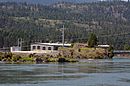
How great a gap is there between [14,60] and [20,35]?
70.6 metres

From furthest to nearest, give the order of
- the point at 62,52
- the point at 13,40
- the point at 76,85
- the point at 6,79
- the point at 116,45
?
the point at 116,45 → the point at 13,40 → the point at 62,52 → the point at 6,79 → the point at 76,85

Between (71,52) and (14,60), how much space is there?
26931 mm

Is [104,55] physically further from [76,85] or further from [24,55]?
[76,85]

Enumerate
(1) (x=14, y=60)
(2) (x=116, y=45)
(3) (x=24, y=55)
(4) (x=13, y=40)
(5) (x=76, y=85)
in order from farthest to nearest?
1. (2) (x=116, y=45)
2. (4) (x=13, y=40)
3. (3) (x=24, y=55)
4. (1) (x=14, y=60)
5. (5) (x=76, y=85)

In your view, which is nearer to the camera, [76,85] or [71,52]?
[76,85]

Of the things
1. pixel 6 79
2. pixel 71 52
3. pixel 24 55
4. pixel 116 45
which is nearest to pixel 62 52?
pixel 71 52

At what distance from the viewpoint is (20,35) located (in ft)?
520

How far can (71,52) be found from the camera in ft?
369

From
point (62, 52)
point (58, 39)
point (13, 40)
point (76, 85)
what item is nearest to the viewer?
point (76, 85)

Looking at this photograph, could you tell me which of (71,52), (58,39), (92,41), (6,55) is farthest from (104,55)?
(58,39)

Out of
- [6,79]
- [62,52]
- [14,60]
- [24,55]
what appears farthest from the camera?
[62,52]

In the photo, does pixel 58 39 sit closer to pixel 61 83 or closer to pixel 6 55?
pixel 6 55

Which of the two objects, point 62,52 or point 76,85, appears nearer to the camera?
point 76,85

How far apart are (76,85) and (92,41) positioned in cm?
8429
